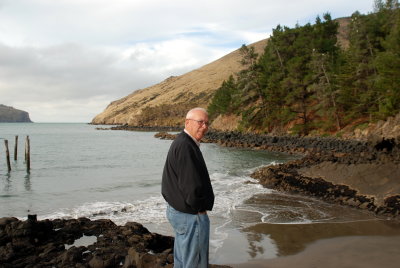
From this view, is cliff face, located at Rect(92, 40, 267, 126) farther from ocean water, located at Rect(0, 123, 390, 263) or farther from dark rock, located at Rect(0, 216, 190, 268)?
dark rock, located at Rect(0, 216, 190, 268)

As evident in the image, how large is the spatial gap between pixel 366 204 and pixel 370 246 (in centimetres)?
455

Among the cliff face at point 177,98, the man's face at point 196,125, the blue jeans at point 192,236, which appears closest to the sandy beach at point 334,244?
the blue jeans at point 192,236

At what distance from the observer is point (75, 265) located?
6.62m

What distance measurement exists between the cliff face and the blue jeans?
83.5 meters

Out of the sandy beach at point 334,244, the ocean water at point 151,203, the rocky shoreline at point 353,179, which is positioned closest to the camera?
the sandy beach at point 334,244

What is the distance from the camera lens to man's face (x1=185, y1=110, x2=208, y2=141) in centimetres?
424

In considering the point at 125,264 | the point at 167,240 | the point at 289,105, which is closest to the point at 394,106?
the point at 289,105

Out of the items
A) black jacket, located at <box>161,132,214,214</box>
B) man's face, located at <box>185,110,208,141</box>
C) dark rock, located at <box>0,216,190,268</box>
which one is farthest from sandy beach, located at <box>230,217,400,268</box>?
man's face, located at <box>185,110,208,141</box>

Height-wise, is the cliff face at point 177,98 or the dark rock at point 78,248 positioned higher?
the cliff face at point 177,98

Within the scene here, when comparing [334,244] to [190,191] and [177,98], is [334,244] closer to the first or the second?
[190,191]

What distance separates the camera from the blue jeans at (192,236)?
412 cm

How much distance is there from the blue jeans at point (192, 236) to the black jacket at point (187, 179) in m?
0.11

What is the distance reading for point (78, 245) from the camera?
8578mm

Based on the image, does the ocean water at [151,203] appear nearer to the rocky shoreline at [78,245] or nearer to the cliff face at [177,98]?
the rocky shoreline at [78,245]
